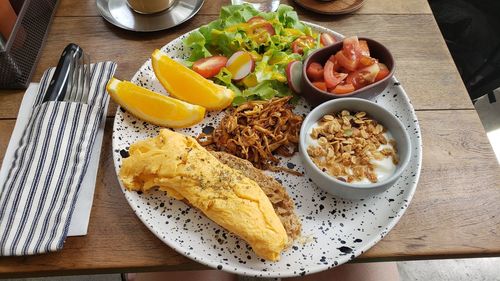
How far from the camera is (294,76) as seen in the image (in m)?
1.56

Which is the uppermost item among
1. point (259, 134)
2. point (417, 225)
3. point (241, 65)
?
point (241, 65)

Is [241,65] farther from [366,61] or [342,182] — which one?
[342,182]

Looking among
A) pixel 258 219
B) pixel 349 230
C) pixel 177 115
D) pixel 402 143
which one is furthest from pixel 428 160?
pixel 177 115

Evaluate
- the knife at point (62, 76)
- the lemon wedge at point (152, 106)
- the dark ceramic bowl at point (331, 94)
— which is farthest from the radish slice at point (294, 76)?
the knife at point (62, 76)

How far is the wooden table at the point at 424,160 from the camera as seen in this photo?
1.21 meters

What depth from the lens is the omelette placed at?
1147 mm

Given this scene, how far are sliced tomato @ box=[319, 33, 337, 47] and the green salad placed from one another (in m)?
0.02

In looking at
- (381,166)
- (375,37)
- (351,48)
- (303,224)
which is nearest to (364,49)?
(351,48)

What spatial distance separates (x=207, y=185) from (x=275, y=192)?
0.22m

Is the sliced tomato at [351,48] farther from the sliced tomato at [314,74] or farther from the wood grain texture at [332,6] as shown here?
the wood grain texture at [332,6]

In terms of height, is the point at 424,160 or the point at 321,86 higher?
the point at 321,86

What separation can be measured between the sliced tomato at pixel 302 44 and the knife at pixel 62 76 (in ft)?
2.73

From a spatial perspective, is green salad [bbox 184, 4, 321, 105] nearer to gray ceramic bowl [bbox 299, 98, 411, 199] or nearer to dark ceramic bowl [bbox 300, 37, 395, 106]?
dark ceramic bowl [bbox 300, 37, 395, 106]

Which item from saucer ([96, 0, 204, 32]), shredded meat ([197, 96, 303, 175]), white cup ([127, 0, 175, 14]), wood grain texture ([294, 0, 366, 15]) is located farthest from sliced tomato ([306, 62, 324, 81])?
white cup ([127, 0, 175, 14])
